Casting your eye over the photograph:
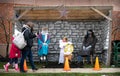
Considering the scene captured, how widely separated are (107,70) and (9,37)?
20.9ft

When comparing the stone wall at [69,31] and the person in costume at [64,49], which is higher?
the stone wall at [69,31]

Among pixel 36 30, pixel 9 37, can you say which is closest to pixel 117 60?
pixel 36 30

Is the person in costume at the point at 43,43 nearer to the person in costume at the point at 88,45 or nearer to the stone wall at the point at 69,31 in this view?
the stone wall at the point at 69,31

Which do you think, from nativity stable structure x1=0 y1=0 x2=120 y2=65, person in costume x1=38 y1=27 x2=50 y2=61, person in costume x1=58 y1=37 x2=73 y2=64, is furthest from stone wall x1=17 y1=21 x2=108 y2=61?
person in costume x1=58 y1=37 x2=73 y2=64

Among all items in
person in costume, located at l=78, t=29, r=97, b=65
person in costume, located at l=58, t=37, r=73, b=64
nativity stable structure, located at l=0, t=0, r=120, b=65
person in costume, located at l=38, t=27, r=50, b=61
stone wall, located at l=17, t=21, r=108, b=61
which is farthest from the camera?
stone wall, located at l=17, t=21, r=108, b=61

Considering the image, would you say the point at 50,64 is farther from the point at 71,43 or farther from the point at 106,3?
the point at 106,3

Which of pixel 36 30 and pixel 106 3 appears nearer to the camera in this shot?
pixel 36 30

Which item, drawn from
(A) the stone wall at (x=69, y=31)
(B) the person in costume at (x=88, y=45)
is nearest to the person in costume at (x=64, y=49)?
(B) the person in costume at (x=88, y=45)

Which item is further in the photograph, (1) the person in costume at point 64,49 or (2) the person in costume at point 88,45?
(2) the person in costume at point 88,45

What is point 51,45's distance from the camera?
1877cm

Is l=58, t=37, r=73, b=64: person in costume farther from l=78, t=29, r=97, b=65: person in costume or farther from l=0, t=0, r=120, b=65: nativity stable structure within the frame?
l=0, t=0, r=120, b=65: nativity stable structure

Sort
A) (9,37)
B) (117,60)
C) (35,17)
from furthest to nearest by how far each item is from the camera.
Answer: (9,37) < (35,17) < (117,60)

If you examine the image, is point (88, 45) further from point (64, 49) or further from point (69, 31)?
point (69, 31)

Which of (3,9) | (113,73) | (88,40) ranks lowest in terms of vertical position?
(113,73)
